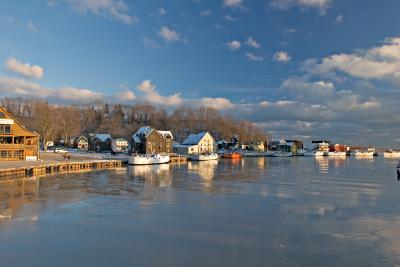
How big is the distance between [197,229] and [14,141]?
45.6 m

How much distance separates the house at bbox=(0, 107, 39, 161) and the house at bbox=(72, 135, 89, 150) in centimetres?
5084

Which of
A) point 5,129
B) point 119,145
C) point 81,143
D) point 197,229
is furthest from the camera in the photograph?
point 81,143

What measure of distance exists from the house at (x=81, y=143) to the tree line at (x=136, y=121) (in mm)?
3393

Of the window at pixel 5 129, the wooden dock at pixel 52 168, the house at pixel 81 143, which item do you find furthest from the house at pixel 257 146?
the window at pixel 5 129

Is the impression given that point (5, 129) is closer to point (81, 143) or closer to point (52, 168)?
point (52, 168)

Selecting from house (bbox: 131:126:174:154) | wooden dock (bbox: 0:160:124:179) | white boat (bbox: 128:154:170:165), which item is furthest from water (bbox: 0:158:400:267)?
house (bbox: 131:126:174:154)

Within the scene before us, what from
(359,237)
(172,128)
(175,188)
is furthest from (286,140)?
(359,237)

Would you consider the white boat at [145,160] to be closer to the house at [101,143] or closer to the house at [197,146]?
the house at [101,143]

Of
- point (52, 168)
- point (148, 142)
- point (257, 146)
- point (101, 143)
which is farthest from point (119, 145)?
point (257, 146)

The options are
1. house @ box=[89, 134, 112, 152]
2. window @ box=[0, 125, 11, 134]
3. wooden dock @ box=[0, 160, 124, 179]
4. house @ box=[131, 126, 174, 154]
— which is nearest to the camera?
wooden dock @ box=[0, 160, 124, 179]

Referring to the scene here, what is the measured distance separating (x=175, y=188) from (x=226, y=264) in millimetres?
17839

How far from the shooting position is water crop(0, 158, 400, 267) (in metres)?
10.8

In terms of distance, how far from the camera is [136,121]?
144000mm

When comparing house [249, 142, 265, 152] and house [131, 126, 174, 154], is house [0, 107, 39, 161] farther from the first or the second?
house [249, 142, 265, 152]
